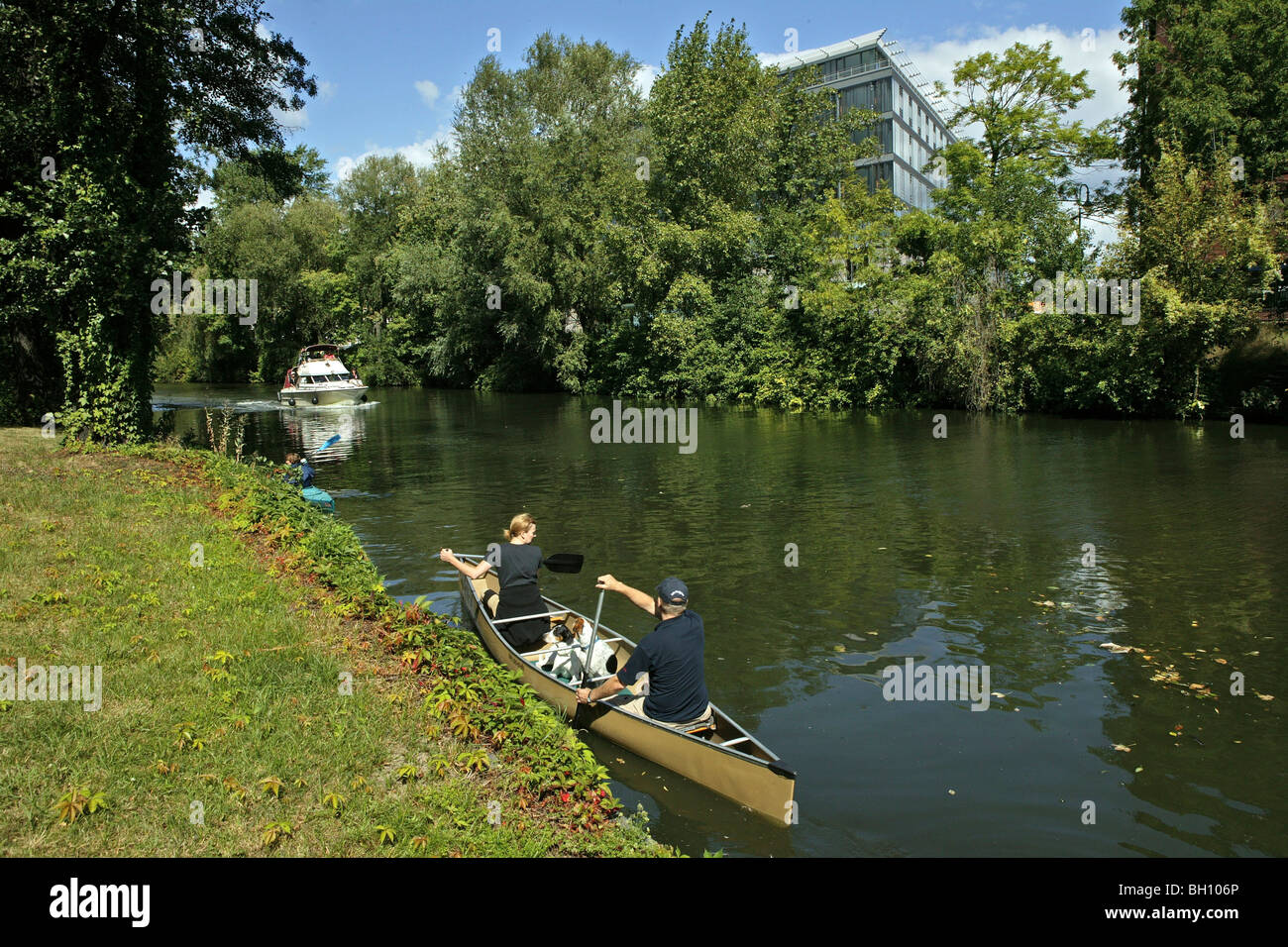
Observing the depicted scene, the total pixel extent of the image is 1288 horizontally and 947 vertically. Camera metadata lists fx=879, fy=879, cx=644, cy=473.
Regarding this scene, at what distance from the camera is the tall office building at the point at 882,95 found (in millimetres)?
77562

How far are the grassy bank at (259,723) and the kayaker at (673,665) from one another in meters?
0.98

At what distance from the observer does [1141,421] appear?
34.6 m

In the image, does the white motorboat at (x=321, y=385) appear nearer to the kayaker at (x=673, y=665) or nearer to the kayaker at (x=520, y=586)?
the kayaker at (x=520, y=586)

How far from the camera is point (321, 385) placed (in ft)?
164

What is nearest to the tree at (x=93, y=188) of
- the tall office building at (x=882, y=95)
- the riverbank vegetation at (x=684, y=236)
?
the riverbank vegetation at (x=684, y=236)

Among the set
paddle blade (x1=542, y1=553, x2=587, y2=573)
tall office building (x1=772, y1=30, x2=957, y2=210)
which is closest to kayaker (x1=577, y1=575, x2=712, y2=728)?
paddle blade (x1=542, y1=553, x2=587, y2=573)

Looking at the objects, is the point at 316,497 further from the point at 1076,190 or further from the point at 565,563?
the point at 1076,190

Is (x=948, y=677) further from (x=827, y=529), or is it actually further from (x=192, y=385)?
(x=192, y=385)

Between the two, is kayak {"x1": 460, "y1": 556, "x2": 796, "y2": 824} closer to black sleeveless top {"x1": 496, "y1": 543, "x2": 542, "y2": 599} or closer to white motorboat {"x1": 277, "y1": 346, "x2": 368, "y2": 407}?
black sleeveless top {"x1": 496, "y1": 543, "x2": 542, "y2": 599}

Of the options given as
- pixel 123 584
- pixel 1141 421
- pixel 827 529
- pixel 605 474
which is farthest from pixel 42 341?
pixel 1141 421

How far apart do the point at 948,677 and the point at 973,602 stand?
119 inches

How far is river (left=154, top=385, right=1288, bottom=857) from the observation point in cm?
770

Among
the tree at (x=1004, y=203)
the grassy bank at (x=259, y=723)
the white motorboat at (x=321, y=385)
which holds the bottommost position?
the grassy bank at (x=259, y=723)

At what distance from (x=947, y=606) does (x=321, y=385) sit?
43974 millimetres
